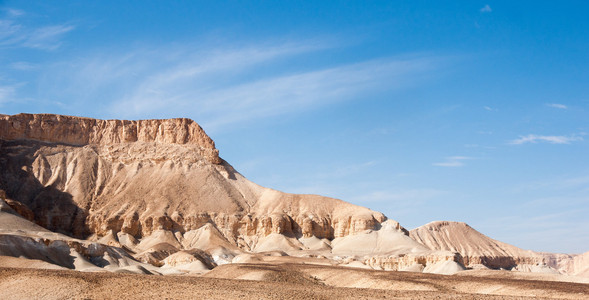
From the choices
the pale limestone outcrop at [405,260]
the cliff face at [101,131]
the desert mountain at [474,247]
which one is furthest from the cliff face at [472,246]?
the cliff face at [101,131]

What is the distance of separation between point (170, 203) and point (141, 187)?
9.20 m

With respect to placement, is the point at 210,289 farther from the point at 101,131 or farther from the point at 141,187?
the point at 101,131

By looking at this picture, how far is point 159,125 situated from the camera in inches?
6156

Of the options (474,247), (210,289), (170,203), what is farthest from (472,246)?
(210,289)

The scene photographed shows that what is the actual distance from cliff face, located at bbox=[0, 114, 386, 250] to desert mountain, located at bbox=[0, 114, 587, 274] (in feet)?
0.71

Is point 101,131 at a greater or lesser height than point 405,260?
greater

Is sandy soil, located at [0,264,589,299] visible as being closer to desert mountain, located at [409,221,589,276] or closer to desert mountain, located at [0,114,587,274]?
desert mountain, located at [0,114,587,274]

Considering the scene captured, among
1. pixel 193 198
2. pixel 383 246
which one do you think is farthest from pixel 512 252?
pixel 193 198

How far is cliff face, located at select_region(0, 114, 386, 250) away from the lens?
13362 centimetres

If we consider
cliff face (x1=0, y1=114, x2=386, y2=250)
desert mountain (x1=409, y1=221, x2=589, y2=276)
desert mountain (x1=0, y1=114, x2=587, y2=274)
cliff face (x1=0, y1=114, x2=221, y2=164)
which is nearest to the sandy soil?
desert mountain (x1=0, y1=114, x2=587, y2=274)

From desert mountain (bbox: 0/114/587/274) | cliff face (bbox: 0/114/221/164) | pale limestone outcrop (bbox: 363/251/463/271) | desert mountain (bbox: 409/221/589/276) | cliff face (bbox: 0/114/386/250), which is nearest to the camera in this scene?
pale limestone outcrop (bbox: 363/251/463/271)

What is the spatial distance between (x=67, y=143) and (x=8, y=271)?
4332 inches

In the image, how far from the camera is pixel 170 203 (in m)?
136

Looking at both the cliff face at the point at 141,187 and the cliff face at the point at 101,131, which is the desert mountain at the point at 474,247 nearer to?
the cliff face at the point at 141,187
